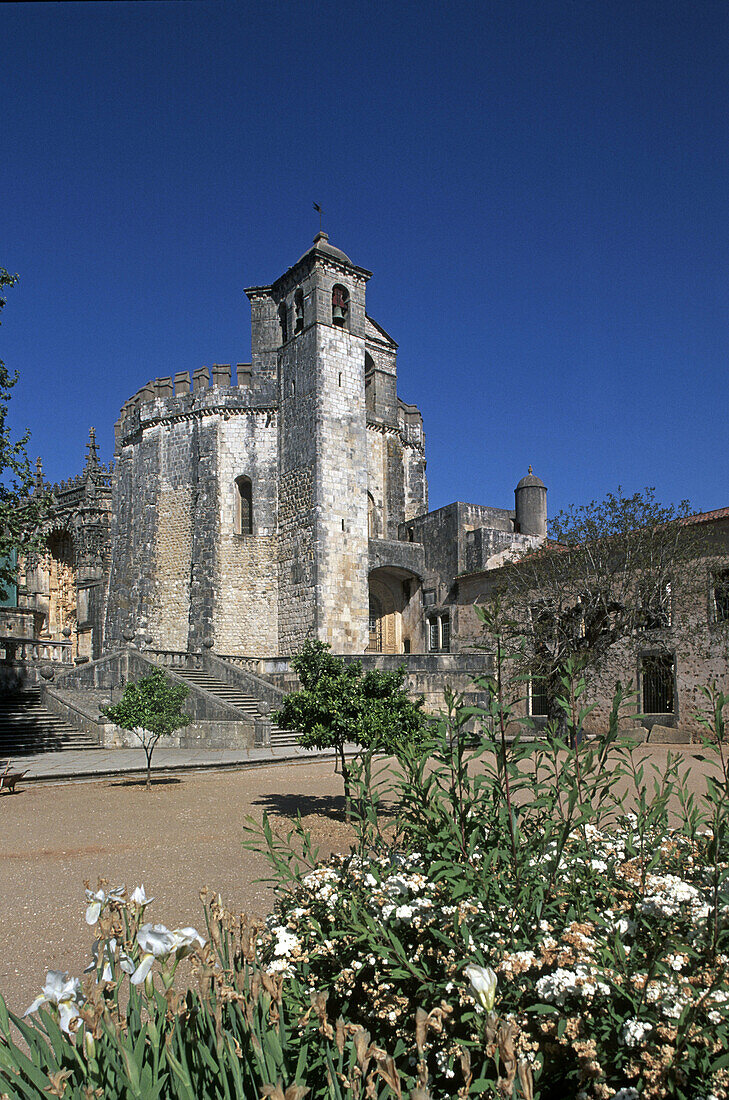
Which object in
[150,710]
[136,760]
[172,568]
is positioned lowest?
[136,760]

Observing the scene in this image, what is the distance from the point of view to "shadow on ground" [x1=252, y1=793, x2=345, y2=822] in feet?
29.4

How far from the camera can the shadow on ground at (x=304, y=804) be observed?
897cm

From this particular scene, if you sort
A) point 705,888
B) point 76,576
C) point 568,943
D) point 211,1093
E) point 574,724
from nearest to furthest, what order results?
1. point 211,1093
2. point 568,943
3. point 705,888
4. point 574,724
5. point 76,576

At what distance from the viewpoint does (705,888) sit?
2.49 meters

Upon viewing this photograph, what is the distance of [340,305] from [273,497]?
794cm

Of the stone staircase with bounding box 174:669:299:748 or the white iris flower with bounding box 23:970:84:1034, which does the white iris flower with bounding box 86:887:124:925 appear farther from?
the stone staircase with bounding box 174:669:299:748

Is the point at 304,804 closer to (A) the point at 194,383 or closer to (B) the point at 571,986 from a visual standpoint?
(B) the point at 571,986

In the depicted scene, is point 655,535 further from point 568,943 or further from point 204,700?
point 568,943

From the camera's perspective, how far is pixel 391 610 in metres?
30.5

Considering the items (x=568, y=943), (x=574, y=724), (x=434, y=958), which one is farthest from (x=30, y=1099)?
(x=574, y=724)

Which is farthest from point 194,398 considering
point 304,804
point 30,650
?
point 304,804

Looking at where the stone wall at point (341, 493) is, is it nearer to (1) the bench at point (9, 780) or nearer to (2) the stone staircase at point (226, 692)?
(2) the stone staircase at point (226, 692)

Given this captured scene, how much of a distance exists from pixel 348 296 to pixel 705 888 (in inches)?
1075

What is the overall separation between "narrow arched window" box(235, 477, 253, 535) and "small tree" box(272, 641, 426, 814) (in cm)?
1893
